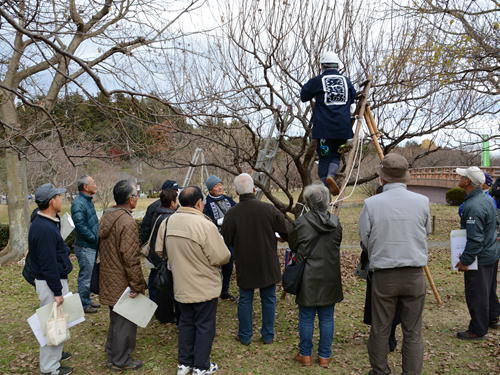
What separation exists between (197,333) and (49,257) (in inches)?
58.5

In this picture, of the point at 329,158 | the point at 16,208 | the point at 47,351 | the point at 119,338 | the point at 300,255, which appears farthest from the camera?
the point at 16,208

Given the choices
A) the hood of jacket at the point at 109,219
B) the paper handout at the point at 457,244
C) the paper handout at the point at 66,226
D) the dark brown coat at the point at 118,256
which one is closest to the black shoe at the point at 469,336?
the paper handout at the point at 457,244

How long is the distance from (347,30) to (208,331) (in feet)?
17.3

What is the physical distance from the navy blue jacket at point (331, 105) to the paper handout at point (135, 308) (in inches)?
103

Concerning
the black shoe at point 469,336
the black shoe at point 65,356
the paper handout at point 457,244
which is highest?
the paper handout at point 457,244

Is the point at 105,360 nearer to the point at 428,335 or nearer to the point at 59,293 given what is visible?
the point at 59,293

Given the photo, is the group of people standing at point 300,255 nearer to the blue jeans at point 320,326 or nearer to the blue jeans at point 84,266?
the blue jeans at point 320,326

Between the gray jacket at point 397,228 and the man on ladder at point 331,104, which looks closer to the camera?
the gray jacket at point 397,228

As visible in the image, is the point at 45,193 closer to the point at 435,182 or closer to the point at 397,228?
the point at 397,228

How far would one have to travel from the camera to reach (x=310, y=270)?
3883 mm

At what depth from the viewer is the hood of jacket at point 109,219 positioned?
Answer: 13.0ft

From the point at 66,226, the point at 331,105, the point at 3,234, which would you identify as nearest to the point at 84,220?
the point at 66,226

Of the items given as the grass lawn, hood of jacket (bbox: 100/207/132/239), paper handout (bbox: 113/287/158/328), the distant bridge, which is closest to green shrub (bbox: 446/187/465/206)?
the distant bridge

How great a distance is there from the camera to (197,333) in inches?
150
